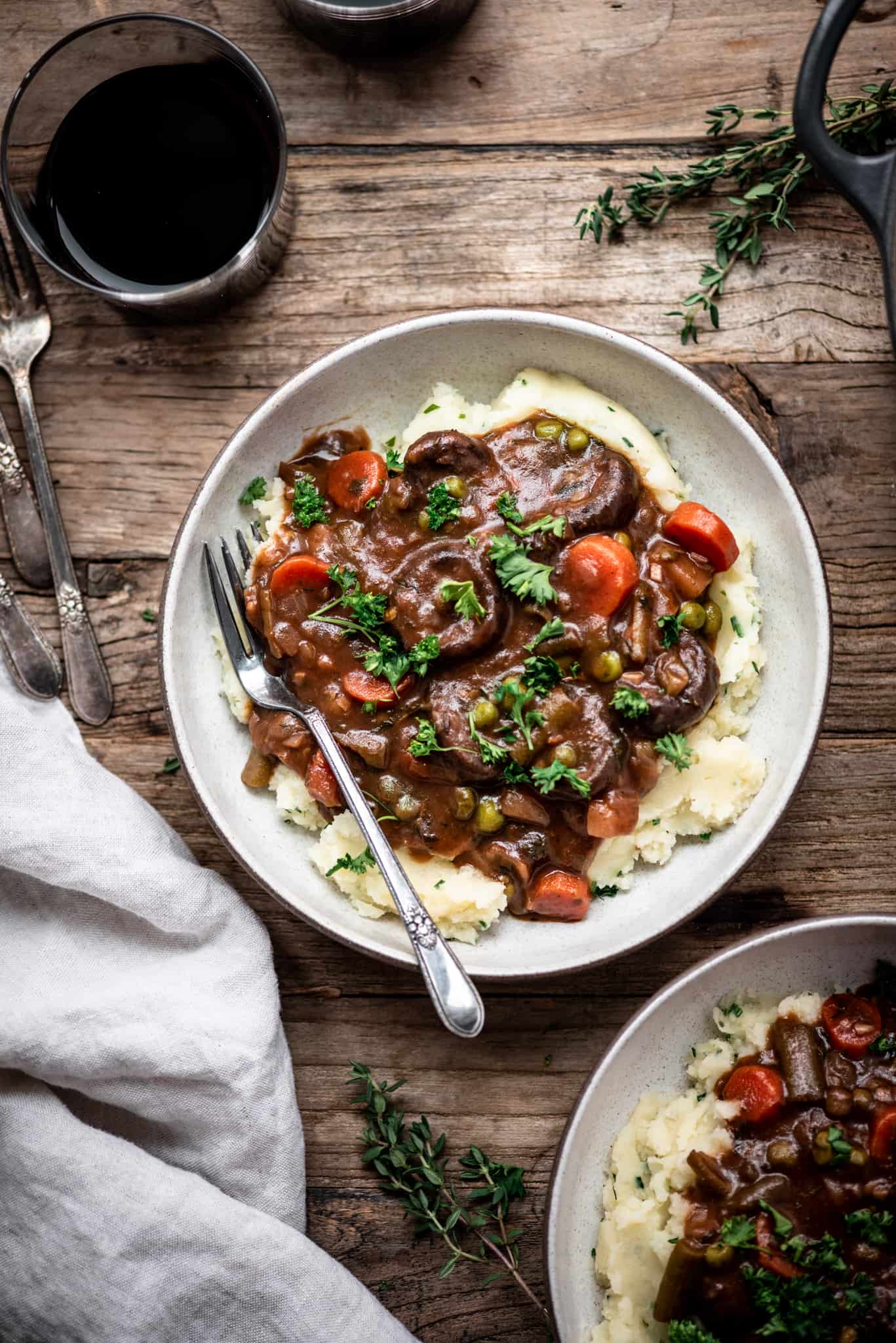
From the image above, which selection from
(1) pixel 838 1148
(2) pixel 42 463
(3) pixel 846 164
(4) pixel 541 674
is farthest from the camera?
(2) pixel 42 463

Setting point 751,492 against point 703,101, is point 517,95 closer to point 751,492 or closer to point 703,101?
point 703,101

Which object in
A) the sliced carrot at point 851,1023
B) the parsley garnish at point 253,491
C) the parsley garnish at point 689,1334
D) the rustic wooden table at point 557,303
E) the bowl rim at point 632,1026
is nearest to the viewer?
the parsley garnish at point 689,1334

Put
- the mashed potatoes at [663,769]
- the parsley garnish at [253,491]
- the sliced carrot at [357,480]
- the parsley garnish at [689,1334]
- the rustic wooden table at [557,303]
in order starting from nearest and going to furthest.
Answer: the parsley garnish at [689,1334] < the mashed potatoes at [663,769] < the sliced carrot at [357,480] < the parsley garnish at [253,491] < the rustic wooden table at [557,303]

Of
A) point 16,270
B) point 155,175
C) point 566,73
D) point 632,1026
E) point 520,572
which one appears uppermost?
point 566,73

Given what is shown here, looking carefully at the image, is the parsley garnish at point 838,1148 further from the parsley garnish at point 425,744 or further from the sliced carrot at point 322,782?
the sliced carrot at point 322,782

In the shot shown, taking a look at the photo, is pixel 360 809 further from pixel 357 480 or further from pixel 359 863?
pixel 357 480

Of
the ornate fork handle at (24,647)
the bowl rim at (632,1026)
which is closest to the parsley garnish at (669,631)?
the bowl rim at (632,1026)

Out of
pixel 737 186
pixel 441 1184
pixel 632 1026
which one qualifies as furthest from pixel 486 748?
pixel 737 186
